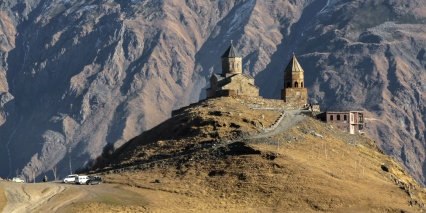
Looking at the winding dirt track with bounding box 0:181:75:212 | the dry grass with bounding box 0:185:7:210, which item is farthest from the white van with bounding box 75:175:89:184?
the dry grass with bounding box 0:185:7:210

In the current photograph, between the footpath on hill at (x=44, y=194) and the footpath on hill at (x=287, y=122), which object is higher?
the footpath on hill at (x=287, y=122)

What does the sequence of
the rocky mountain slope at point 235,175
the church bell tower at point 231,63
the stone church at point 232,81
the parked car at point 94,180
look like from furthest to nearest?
the church bell tower at point 231,63 → the stone church at point 232,81 → the parked car at point 94,180 → the rocky mountain slope at point 235,175

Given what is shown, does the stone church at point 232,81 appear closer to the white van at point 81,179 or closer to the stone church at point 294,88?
the stone church at point 294,88

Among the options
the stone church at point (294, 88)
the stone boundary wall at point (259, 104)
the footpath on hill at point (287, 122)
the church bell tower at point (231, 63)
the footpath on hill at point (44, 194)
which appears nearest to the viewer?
the footpath on hill at point (44, 194)

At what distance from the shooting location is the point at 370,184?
124688 millimetres

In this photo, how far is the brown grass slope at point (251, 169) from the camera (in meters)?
113

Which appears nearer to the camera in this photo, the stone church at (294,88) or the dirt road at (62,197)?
the dirt road at (62,197)

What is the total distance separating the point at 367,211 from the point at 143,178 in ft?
83.1

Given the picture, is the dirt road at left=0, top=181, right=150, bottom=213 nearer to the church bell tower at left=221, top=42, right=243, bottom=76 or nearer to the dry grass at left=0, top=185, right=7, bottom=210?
the dry grass at left=0, top=185, right=7, bottom=210

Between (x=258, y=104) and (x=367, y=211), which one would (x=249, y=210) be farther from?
(x=258, y=104)

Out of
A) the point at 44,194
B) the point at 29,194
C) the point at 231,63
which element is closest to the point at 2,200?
the point at 29,194

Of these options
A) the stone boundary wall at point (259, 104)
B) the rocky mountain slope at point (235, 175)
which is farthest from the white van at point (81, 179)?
the stone boundary wall at point (259, 104)

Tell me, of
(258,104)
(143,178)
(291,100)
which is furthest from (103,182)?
(291,100)

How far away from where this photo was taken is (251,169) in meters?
121
